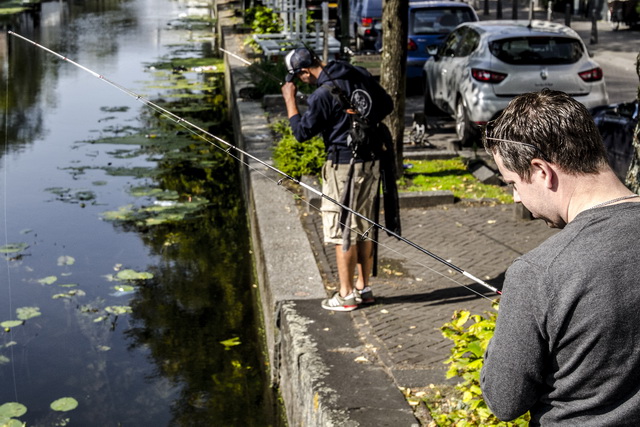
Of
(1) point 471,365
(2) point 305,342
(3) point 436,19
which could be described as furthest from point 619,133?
(3) point 436,19

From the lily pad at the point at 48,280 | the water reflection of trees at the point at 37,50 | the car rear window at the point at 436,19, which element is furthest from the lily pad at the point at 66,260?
the car rear window at the point at 436,19

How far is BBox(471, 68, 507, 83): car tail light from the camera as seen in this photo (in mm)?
12691

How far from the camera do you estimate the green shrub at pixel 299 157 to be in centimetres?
991

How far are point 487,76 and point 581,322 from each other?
10864 millimetres

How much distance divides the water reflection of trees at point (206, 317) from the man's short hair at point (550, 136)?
14.1 feet

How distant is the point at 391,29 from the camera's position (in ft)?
34.0

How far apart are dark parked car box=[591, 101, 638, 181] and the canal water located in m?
3.93

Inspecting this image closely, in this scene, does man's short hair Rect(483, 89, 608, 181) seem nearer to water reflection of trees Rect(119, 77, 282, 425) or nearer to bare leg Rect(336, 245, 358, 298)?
bare leg Rect(336, 245, 358, 298)

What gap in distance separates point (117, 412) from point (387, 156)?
2.47 m

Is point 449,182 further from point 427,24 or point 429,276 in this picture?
point 427,24

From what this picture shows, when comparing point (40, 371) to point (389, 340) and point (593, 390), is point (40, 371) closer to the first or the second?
point (389, 340)

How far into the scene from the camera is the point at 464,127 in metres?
13.2

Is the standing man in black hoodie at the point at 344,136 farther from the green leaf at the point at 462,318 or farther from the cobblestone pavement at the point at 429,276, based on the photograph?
the green leaf at the point at 462,318

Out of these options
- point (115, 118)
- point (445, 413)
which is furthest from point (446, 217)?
point (115, 118)
